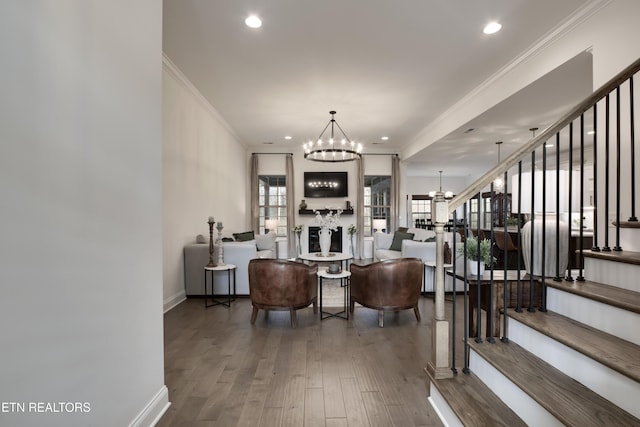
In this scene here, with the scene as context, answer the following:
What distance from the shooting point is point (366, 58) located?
3.90 metres

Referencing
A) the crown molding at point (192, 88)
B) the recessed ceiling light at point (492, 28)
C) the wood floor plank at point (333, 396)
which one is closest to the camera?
the wood floor plank at point (333, 396)

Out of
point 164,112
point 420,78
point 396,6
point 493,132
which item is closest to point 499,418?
point 396,6

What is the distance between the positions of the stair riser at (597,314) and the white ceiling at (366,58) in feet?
8.86

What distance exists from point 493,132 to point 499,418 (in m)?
5.88

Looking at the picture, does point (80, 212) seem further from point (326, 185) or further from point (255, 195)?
point (326, 185)

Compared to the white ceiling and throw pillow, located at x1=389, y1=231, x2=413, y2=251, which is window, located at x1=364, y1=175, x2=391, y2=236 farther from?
the white ceiling

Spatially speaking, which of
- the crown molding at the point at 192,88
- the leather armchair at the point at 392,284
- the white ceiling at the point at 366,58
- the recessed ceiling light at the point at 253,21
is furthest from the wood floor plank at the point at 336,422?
the crown molding at the point at 192,88

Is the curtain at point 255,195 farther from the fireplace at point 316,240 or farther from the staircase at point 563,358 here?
the staircase at point 563,358

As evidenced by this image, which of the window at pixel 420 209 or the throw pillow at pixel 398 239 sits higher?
the window at pixel 420 209

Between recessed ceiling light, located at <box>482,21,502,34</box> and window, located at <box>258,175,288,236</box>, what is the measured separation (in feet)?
21.1

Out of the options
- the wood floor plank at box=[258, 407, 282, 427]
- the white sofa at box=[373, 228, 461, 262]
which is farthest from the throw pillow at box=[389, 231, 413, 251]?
the wood floor plank at box=[258, 407, 282, 427]

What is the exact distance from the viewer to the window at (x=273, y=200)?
357 inches

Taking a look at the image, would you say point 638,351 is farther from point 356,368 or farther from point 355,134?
point 355,134

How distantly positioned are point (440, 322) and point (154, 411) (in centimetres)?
183
